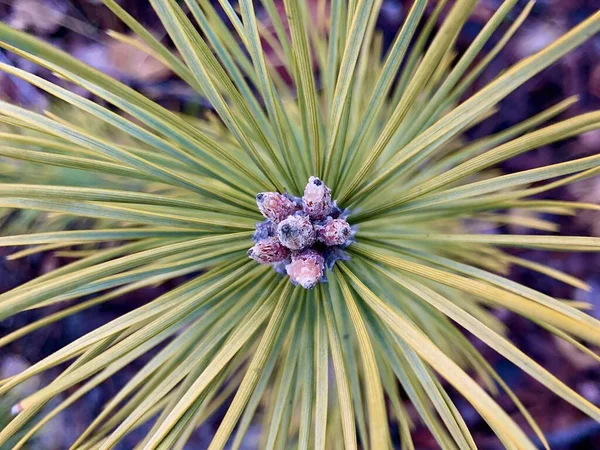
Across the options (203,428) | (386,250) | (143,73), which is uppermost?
(143,73)

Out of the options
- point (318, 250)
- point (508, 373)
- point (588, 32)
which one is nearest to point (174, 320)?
point (318, 250)

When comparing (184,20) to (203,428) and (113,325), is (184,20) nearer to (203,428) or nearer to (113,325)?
(113,325)

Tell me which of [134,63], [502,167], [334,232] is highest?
[134,63]

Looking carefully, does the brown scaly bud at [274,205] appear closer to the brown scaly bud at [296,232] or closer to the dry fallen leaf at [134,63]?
the brown scaly bud at [296,232]

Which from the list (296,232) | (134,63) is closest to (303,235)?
(296,232)

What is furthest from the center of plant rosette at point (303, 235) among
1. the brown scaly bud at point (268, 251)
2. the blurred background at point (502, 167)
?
the blurred background at point (502, 167)

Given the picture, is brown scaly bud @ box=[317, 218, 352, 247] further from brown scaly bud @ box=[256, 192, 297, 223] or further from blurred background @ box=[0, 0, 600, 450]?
→ blurred background @ box=[0, 0, 600, 450]

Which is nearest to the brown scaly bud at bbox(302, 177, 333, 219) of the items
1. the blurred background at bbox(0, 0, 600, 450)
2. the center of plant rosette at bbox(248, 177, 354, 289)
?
the center of plant rosette at bbox(248, 177, 354, 289)

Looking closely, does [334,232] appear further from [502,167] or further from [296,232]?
[502,167]
